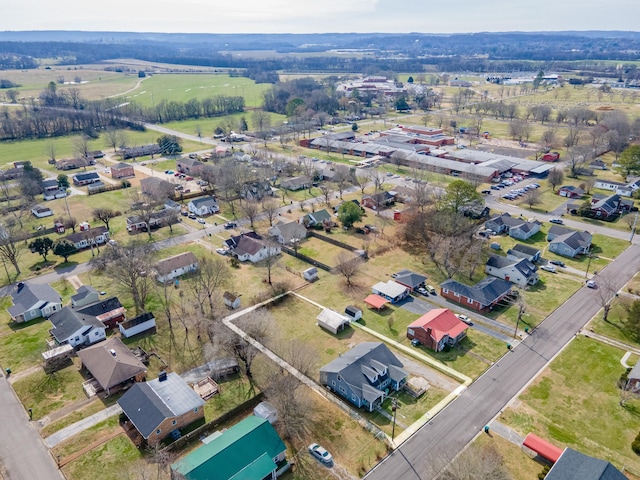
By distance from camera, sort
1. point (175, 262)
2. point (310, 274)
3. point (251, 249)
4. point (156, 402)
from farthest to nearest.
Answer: point (251, 249) < point (175, 262) < point (310, 274) < point (156, 402)

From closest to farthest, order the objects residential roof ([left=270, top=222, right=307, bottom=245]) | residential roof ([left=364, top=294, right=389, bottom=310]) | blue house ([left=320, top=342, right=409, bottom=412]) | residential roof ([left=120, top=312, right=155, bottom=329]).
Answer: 1. blue house ([left=320, top=342, right=409, bottom=412])
2. residential roof ([left=120, top=312, right=155, bottom=329])
3. residential roof ([left=364, top=294, right=389, bottom=310])
4. residential roof ([left=270, top=222, right=307, bottom=245])

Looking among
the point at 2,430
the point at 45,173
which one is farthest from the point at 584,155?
the point at 45,173

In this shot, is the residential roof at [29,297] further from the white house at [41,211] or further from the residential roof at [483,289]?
the residential roof at [483,289]

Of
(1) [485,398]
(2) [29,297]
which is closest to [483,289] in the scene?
(1) [485,398]

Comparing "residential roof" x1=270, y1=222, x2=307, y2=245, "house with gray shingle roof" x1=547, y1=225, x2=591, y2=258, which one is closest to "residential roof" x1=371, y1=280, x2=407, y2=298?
"residential roof" x1=270, y1=222, x2=307, y2=245

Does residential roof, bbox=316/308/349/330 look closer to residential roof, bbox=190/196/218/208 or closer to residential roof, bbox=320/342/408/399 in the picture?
residential roof, bbox=320/342/408/399

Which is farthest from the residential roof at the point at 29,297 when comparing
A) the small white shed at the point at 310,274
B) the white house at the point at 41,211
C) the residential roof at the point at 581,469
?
the residential roof at the point at 581,469

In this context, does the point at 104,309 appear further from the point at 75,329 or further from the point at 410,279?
the point at 410,279
